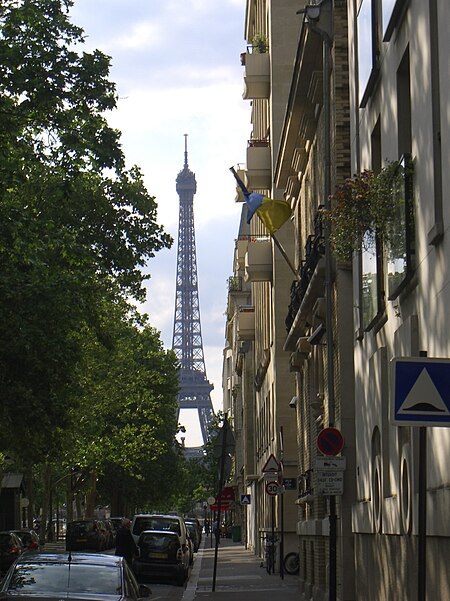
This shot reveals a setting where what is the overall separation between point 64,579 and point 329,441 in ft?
25.5

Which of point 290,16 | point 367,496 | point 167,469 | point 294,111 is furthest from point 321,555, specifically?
point 167,469

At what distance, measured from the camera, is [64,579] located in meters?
11.7

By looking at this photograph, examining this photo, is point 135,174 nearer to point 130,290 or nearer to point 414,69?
point 130,290

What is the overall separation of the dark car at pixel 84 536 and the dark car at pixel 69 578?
46520mm

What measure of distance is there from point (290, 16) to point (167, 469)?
53947 millimetres

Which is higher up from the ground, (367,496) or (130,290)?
(130,290)

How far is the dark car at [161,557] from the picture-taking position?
33.3 meters

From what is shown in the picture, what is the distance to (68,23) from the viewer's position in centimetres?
2272

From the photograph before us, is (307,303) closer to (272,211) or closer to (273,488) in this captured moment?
(272,211)

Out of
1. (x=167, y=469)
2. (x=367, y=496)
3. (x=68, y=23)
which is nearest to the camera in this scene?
(x=367, y=496)

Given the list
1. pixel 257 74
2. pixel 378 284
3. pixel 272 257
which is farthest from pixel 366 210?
pixel 257 74

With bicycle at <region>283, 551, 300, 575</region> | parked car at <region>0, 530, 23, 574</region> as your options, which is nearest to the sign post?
bicycle at <region>283, 551, 300, 575</region>

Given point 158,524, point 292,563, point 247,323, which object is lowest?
point 292,563

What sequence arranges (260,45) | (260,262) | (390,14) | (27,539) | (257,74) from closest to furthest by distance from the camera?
(390,14)
(27,539)
(260,262)
(257,74)
(260,45)
